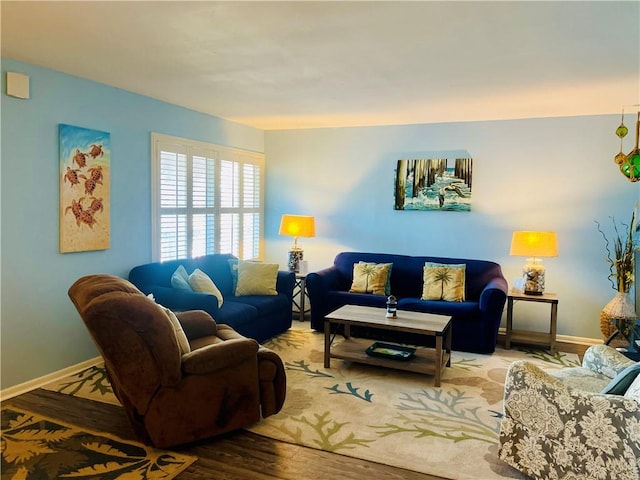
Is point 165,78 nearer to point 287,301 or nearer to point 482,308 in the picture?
point 287,301

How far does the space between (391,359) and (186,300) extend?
71.8 inches

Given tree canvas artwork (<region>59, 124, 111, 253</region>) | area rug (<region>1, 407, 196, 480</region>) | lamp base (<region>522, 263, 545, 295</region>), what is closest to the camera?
area rug (<region>1, 407, 196, 480</region>)

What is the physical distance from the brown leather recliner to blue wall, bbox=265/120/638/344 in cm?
333

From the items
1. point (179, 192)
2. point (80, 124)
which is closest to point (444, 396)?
point (179, 192)

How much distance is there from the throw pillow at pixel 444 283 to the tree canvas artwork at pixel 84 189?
3.26 meters

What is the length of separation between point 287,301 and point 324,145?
2.22 m

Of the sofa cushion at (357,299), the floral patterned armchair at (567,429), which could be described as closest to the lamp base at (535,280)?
the sofa cushion at (357,299)

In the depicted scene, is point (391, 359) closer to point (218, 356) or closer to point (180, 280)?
point (218, 356)

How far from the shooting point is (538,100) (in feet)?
14.4

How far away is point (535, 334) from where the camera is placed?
513 centimetres

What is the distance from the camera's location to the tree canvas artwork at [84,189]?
3.85m

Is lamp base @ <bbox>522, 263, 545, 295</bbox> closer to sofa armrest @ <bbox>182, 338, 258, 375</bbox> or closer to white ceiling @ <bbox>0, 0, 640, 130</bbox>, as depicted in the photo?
white ceiling @ <bbox>0, 0, 640, 130</bbox>

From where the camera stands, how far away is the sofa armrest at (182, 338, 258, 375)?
281 cm

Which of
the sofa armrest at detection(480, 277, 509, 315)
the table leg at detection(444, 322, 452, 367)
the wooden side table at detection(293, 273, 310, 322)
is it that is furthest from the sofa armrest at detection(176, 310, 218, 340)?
the sofa armrest at detection(480, 277, 509, 315)
